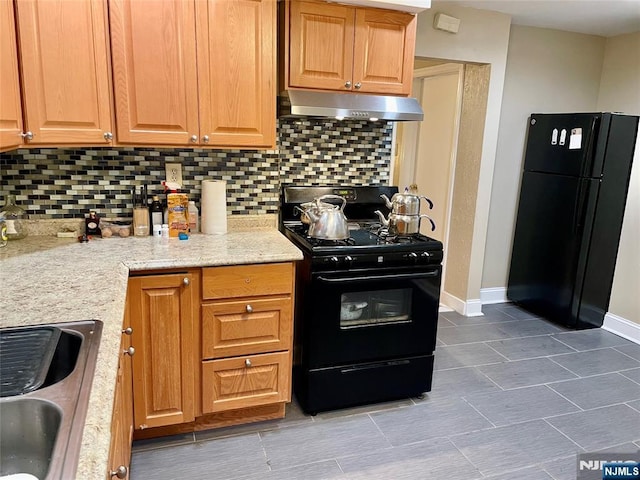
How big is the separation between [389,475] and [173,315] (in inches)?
46.7

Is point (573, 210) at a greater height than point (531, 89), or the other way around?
point (531, 89)

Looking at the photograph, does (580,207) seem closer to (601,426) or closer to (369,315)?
(601,426)

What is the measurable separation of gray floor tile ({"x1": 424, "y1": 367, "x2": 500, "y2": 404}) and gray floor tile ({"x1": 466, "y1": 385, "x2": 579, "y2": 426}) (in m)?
0.07

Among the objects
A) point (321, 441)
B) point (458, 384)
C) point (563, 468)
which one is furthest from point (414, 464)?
point (458, 384)

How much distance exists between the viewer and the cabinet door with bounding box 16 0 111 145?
1.94 meters

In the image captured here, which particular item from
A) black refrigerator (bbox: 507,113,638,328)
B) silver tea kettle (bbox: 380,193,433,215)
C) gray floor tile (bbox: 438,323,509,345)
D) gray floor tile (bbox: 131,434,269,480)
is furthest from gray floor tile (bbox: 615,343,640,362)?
gray floor tile (bbox: 131,434,269,480)

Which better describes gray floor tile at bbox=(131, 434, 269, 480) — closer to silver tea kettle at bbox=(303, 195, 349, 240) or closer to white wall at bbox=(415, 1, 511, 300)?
silver tea kettle at bbox=(303, 195, 349, 240)

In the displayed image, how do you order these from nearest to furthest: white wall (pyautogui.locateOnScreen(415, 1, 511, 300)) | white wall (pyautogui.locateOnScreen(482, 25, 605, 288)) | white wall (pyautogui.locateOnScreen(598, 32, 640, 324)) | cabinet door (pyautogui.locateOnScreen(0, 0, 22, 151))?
cabinet door (pyautogui.locateOnScreen(0, 0, 22, 151)), white wall (pyautogui.locateOnScreen(415, 1, 511, 300)), white wall (pyautogui.locateOnScreen(598, 32, 640, 324)), white wall (pyautogui.locateOnScreen(482, 25, 605, 288))

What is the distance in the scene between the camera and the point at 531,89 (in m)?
3.77

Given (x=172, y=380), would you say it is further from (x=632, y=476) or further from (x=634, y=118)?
(x=634, y=118)

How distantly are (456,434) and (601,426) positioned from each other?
0.79 m

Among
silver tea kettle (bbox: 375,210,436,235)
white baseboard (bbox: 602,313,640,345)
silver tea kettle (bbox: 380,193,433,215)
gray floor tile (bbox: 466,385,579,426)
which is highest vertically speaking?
silver tea kettle (bbox: 380,193,433,215)

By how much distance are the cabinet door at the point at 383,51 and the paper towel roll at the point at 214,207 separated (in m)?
0.91

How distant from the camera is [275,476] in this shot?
79.2 inches
